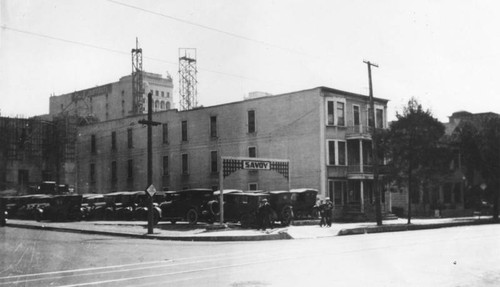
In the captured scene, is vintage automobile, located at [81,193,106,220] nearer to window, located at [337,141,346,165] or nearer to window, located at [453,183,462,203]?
window, located at [337,141,346,165]

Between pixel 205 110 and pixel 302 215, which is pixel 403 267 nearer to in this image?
pixel 302 215

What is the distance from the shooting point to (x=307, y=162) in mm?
40281

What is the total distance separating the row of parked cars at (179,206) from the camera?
96.0 feet

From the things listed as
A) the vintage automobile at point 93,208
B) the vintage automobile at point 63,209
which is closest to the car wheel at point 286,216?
the vintage automobile at point 63,209

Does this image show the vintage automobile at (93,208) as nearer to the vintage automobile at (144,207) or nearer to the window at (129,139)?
the vintage automobile at (144,207)

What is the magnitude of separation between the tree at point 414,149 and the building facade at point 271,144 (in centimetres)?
584

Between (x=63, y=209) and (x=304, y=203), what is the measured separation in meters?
16.5

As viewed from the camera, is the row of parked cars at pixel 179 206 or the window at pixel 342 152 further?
the window at pixel 342 152

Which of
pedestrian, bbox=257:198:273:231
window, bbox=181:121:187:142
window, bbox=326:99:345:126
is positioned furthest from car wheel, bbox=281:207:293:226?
window, bbox=181:121:187:142

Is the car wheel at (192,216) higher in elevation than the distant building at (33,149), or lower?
lower

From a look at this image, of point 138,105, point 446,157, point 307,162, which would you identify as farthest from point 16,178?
point 446,157

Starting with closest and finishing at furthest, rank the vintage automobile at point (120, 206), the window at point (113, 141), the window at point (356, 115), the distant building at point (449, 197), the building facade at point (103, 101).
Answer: the vintage automobile at point (120, 206) < the window at point (356, 115) < the distant building at point (449, 197) < the window at point (113, 141) < the building facade at point (103, 101)

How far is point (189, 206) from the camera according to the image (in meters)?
30.4

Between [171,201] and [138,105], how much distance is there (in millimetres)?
51133
